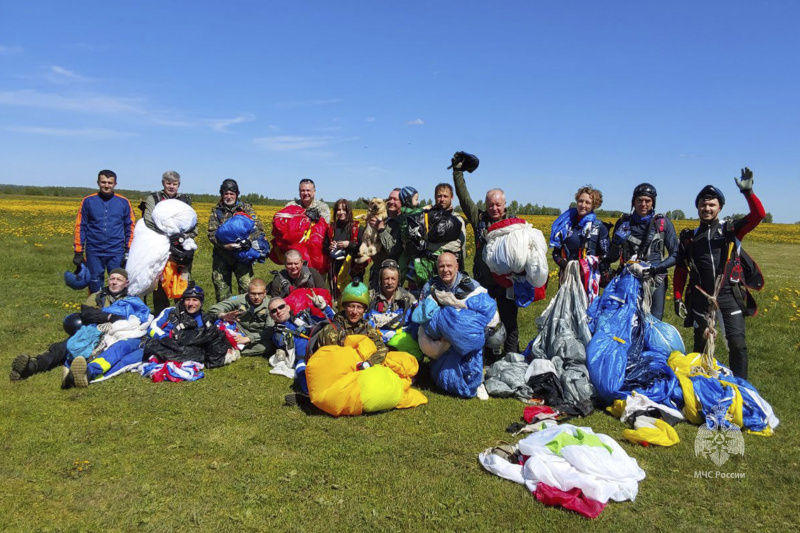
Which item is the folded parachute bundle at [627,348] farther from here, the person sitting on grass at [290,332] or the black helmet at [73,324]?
the black helmet at [73,324]

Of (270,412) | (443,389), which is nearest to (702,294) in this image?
(443,389)

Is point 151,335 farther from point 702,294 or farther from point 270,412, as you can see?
point 702,294

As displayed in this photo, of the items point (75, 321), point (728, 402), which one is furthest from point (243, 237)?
point (728, 402)

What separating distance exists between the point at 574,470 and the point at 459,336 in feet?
5.62

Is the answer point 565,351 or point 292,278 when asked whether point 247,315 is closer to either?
point 292,278

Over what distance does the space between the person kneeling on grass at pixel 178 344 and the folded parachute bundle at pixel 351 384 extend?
6.00ft

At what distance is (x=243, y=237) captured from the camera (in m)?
6.96

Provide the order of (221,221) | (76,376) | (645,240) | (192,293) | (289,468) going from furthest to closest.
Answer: (221,221) → (192,293) → (645,240) → (76,376) → (289,468)

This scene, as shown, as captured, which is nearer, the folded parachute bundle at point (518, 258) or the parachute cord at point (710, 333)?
the parachute cord at point (710, 333)

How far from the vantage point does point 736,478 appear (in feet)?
12.8

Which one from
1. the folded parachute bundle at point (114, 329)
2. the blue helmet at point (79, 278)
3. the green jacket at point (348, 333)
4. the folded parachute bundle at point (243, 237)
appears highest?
the folded parachute bundle at point (243, 237)

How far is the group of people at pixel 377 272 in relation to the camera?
17.4 feet

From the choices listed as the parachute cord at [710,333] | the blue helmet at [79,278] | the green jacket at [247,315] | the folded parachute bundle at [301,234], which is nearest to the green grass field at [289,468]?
the parachute cord at [710,333]

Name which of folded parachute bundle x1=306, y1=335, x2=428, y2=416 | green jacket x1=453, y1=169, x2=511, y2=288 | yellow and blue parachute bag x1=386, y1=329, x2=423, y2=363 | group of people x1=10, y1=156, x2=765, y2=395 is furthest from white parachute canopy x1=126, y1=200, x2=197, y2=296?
green jacket x1=453, y1=169, x2=511, y2=288
